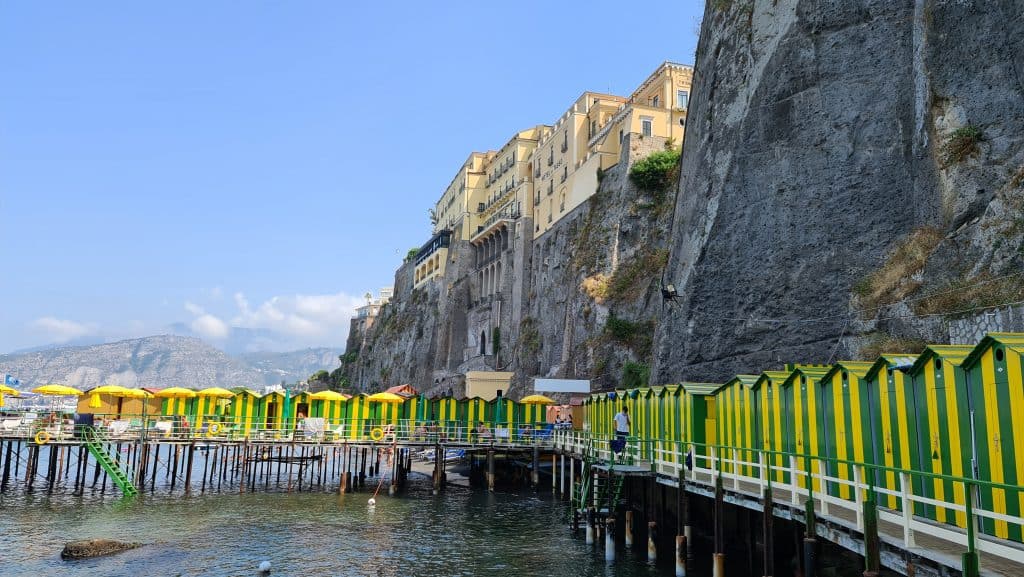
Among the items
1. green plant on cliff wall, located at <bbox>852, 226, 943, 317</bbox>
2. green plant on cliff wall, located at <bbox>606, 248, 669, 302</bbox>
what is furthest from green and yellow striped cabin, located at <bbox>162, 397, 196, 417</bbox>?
green plant on cliff wall, located at <bbox>852, 226, 943, 317</bbox>

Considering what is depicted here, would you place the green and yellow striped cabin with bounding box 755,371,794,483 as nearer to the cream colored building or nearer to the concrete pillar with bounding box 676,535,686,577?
the concrete pillar with bounding box 676,535,686,577

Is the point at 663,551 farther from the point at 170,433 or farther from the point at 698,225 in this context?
the point at 170,433

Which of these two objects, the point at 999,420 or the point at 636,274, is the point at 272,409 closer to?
the point at 636,274

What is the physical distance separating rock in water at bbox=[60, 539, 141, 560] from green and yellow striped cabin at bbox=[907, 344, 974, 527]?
72.9 feet

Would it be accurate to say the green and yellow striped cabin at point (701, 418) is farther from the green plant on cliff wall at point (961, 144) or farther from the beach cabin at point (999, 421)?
the green plant on cliff wall at point (961, 144)

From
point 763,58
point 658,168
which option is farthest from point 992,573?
point 658,168

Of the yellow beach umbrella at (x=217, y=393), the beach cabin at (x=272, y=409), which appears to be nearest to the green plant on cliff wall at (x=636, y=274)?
the beach cabin at (x=272, y=409)

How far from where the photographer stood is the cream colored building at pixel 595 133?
204ft

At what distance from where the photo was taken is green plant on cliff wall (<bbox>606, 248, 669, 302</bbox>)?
173 feet

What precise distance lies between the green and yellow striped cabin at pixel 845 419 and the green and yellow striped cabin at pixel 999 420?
2772 millimetres

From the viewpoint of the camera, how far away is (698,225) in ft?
117

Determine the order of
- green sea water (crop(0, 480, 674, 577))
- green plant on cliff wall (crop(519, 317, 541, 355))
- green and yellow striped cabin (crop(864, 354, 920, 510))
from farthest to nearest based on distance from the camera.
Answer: green plant on cliff wall (crop(519, 317, 541, 355)) → green sea water (crop(0, 480, 674, 577)) → green and yellow striped cabin (crop(864, 354, 920, 510))

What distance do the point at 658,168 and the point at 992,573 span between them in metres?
51.0

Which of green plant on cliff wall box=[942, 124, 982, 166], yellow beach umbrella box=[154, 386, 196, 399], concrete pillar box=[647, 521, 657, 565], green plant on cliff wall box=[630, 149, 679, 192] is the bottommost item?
concrete pillar box=[647, 521, 657, 565]
